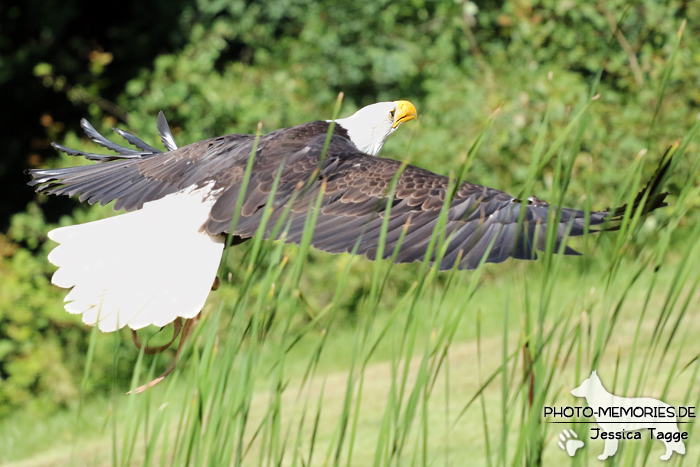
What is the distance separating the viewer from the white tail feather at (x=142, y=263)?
9.62ft

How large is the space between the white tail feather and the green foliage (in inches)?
131

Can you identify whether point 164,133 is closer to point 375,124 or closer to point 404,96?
point 375,124

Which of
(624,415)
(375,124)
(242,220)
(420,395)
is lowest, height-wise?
(624,415)

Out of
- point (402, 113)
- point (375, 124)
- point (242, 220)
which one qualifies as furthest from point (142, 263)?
point (402, 113)

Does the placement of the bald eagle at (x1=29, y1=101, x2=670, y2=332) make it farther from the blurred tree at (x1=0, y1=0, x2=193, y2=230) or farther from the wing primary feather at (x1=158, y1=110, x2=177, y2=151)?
the blurred tree at (x1=0, y1=0, x2=193, y2=230)

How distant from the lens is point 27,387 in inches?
267

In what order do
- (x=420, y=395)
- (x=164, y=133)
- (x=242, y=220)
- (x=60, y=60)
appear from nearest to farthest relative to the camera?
(x=242, y=220) → (x=420, y=395) → (x=164, y=133) → (x=60, y=60)

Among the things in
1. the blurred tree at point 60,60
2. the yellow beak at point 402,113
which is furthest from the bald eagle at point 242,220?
the blurred tree at point 60,60

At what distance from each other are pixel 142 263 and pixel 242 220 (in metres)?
0.43

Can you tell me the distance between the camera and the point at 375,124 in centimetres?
427

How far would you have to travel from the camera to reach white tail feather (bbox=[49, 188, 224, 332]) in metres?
2.93

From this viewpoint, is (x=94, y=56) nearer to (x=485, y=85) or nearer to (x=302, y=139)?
(x=485, y=85)

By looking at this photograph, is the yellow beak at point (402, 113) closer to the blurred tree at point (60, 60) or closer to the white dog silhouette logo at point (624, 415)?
the white dog silhouette logo at point (624, 415)

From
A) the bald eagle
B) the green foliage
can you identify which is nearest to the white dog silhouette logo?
the bald eagle
